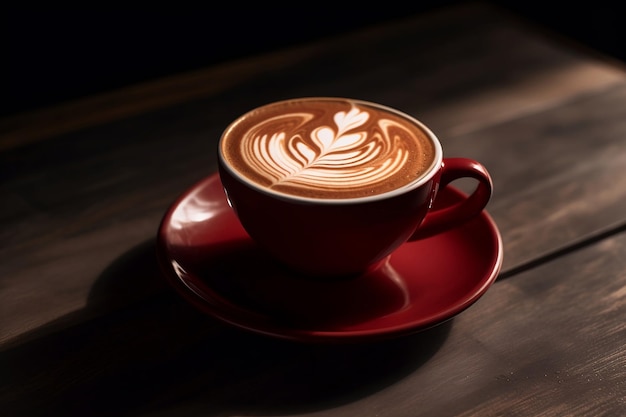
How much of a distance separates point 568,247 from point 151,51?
1037 mm

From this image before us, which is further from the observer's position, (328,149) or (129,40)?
(129,40)

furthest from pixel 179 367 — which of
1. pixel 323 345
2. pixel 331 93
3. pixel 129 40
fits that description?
pixel 129 40

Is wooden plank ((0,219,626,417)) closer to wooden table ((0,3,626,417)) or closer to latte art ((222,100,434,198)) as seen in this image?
wooden table ((0,3,626,417))

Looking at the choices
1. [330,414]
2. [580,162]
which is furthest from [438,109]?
[330,414]

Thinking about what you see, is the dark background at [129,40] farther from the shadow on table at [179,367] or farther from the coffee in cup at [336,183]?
the shadow on table at [179,367]

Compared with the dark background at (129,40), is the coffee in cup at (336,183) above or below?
above

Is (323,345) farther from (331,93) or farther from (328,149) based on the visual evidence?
(331,93)

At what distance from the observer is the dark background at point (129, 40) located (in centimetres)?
137

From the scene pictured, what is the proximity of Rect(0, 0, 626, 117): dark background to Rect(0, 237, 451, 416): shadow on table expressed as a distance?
2.93 feet

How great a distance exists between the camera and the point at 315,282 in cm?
63

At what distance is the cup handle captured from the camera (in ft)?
2.02

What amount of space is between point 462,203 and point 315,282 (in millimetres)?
144

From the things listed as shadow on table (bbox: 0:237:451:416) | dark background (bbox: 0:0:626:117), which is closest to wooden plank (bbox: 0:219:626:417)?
shadow on table (bbox: 0:237:451:416)

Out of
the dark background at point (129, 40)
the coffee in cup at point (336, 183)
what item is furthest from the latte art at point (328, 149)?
the dark background at point (129, 40)
